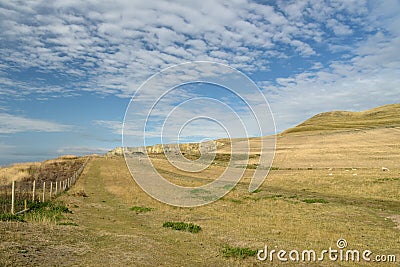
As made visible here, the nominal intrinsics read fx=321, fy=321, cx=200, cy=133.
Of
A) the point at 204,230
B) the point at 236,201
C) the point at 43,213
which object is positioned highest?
the point at 43,213

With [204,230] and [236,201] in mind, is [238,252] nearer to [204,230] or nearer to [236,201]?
[204,230]

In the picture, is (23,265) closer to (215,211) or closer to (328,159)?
(215,211)

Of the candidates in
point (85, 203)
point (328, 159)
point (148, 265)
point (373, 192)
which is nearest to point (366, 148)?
point (328, 159)

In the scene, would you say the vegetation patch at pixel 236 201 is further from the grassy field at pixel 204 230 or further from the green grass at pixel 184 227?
the green grass at pixel 184 227

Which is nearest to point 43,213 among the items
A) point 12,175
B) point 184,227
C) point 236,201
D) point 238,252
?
point 184,227

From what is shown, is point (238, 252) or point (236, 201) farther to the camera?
point (236, 201)

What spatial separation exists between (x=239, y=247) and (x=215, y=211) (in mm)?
10655

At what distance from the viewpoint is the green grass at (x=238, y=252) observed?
11.7 meters

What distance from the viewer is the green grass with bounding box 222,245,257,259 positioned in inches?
459

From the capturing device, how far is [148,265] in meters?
10.4

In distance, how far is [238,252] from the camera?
39.3ft

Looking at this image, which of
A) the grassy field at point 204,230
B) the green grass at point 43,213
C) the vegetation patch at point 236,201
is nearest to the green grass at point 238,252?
the grassy field at point 204,230

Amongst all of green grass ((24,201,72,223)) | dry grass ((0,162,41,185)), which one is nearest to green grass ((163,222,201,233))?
green grass ((24,201,72,223))

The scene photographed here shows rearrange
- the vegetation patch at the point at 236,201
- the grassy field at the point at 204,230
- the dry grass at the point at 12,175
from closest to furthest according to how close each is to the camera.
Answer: the grassy field at the point at 204,230, the vegetation patch at the point at 236,201, the dry grass at the point at 12,175
